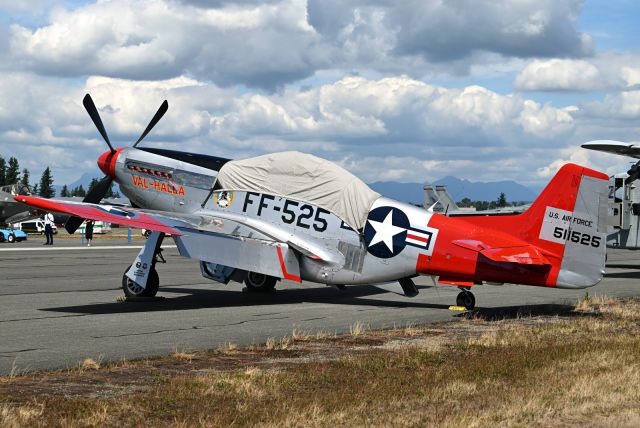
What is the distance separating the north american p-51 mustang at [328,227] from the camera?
1617 centimetres

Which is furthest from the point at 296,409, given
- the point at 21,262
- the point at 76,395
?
the point at 21,262

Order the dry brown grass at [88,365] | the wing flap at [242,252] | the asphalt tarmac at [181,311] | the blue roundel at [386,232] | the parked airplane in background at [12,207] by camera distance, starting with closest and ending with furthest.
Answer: the dry brown grass at [88,365]
the asphalt tarmac at [181,311]
the wing flap at [242,252]
the blue roundel at [386,232]
the parked airplane in background at [12,207]

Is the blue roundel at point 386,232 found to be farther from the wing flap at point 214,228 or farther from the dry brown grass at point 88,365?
the dry brown grass at point 88,365

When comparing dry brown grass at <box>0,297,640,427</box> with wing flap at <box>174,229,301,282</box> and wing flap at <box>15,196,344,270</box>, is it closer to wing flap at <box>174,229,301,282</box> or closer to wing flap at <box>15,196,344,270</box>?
wing flap at <box>174,229,301,282</box>

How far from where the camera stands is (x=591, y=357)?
38.4 ft

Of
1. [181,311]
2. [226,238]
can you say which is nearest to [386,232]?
[226,238]

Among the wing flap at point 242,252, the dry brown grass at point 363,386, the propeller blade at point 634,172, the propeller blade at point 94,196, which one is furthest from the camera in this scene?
the propeller blade at point 634,172

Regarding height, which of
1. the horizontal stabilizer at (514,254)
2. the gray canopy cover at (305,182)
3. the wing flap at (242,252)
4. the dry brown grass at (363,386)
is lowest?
the dry brown grass at (363,386)

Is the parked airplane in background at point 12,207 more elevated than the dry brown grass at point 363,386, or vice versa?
the parked airplane in background at point 12,207

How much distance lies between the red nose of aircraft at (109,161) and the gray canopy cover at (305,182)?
318 centimetres

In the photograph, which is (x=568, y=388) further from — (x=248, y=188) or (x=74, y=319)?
(x=248, y=188)

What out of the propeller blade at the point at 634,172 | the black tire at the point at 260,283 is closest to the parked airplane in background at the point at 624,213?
the propeller blade at the point at 634,172

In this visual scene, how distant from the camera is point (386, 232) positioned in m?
17.8

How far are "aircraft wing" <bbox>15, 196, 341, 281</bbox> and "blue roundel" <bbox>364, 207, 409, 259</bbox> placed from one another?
84 centimetres
